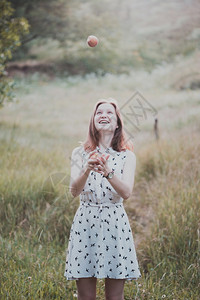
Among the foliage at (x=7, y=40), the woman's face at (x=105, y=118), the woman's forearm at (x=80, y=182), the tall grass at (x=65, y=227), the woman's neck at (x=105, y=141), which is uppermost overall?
the foliage at (x=7, y=40)

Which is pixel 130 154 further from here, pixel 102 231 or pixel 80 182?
pixel 102 231

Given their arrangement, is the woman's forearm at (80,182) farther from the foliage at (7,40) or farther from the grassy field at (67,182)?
the foliage at (7,40)

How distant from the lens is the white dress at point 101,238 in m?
1.89

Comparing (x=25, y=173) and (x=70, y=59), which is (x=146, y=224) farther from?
(x=70, y=59)

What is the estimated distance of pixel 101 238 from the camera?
189 centimetres

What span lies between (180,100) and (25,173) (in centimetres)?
325

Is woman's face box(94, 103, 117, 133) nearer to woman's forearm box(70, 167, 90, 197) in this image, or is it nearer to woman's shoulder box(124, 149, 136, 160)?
woman's shoulder box(124, 149, 136, 160)

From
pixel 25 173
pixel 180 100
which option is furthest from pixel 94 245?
pixel 180 100

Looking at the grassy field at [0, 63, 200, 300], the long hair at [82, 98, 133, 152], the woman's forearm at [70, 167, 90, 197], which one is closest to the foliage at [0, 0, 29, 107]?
the grassy field at [0, 63, 200, 300]

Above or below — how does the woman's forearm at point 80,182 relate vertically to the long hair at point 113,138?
below

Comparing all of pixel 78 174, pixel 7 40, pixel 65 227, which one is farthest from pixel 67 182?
pixel 7 40

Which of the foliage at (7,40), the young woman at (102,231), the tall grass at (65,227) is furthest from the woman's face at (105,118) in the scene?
the foliage at (7,40)

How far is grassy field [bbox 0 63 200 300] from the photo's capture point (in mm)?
2627

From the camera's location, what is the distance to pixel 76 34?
630 cm
